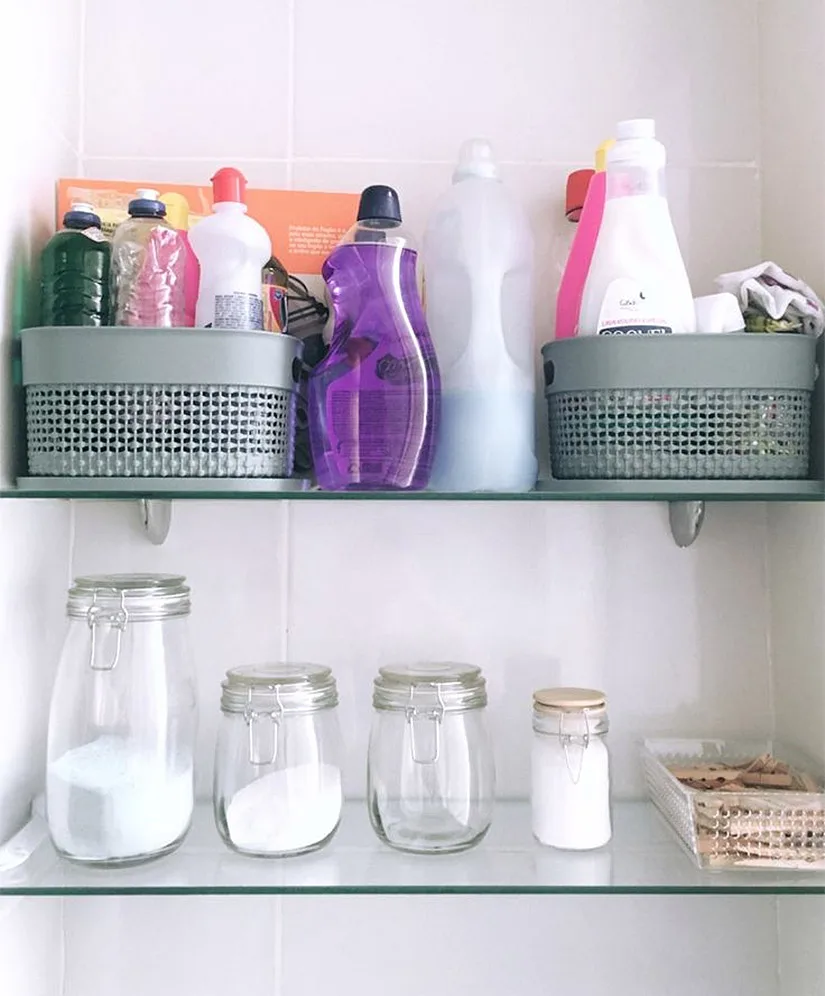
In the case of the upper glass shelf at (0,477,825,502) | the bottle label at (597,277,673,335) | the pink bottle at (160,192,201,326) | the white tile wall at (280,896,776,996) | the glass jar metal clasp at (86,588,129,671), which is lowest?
the white tile wall at (280,896,776,996)

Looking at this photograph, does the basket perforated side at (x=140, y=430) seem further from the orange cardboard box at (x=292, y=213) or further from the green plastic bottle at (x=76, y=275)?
the orange cardboard box at (x=292, y=213)

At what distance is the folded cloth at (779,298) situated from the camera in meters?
0.88

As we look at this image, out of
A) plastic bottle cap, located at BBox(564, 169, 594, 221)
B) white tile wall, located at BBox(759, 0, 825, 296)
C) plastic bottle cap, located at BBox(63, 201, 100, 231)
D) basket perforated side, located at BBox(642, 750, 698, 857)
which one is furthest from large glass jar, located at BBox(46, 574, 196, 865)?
white tile wall, located at BBox(759, 0, 825, 296)

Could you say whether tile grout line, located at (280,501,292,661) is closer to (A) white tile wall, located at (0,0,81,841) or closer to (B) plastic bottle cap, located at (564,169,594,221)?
(A) white tile wall, located at (0,0,81,841)

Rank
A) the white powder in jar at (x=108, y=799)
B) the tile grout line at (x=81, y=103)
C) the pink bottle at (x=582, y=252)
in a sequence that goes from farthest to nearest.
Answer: the tile grout line at (x=81, y=103)
the pink bottle at (x=582, y=252)
the white powder in jar at (x=108, y=799)

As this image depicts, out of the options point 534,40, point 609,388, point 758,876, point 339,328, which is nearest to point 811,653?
point 758,876

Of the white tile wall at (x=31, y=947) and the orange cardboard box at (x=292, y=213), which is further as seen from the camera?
the orange cardboard box at (x=292, y=213)

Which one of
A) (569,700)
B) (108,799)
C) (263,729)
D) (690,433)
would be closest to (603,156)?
(690,433)

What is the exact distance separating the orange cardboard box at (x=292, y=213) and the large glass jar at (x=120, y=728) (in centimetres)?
35

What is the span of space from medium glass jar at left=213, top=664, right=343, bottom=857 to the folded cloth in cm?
52

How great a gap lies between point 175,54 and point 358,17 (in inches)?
7.7

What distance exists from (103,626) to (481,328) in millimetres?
422

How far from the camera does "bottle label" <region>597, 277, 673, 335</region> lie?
33.8 inches

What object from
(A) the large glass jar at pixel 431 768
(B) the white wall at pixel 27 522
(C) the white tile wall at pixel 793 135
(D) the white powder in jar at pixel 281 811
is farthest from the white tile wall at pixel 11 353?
(C) the white tile wall at pixel 793 135
